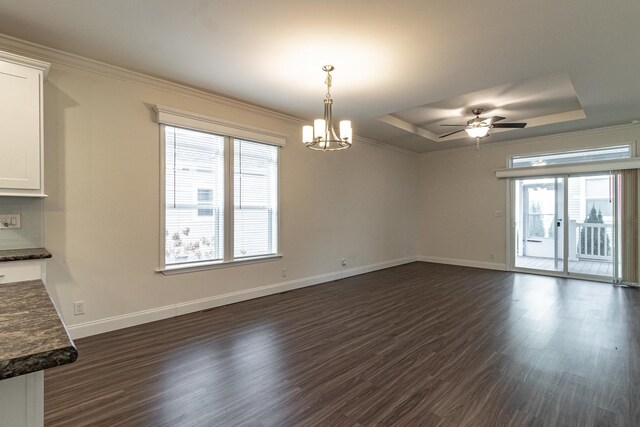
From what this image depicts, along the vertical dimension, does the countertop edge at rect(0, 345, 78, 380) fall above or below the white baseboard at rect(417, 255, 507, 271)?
above

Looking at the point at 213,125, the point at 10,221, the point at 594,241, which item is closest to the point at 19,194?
the point at 10,221

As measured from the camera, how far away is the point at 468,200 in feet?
24.1

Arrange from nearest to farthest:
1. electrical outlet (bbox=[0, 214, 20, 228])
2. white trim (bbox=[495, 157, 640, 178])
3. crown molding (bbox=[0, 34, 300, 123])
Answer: electrical outlet (bbox=[0, 214, 20, 228])
crown molding (bbox=[0, 34, 300, 123])
white trim (bbox=[495, 157, 640, 178])

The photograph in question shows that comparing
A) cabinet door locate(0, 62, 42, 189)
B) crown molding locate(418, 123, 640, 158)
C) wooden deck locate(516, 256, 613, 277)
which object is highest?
crown molding locate(418, 123, 640, 158)

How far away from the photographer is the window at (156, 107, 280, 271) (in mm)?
3775

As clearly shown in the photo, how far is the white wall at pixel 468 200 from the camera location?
Result: 6664mm

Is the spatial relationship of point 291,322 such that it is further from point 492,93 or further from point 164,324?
point 492,93

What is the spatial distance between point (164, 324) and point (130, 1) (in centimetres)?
311

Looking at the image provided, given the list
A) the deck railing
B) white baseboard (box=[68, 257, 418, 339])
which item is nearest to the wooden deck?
the deck railing

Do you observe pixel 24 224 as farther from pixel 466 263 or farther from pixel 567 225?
pixel 567 225

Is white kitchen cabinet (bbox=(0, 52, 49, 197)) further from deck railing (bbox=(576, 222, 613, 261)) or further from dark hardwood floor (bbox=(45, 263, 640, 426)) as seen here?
deck railing (bbox=(576, 222, 613, 261))

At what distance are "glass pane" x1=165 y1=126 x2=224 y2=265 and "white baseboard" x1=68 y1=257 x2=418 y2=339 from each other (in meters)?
0.55

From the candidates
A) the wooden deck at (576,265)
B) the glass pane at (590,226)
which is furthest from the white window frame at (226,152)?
the glass pane at (590,226)

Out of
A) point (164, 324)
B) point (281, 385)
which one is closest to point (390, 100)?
point (281, 385)
